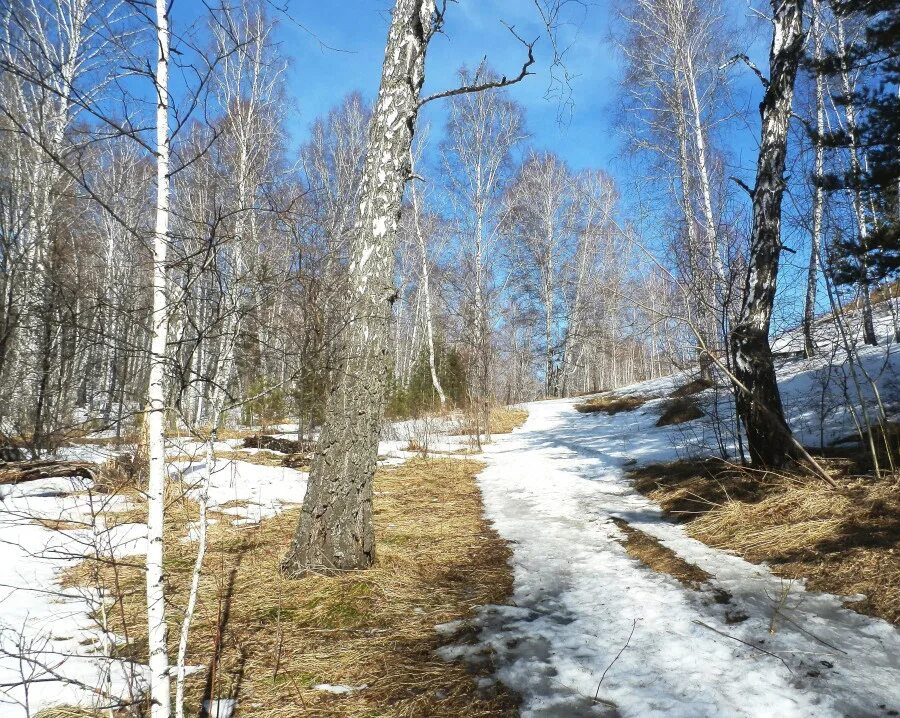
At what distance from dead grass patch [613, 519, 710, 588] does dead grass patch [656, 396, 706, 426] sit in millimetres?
5049

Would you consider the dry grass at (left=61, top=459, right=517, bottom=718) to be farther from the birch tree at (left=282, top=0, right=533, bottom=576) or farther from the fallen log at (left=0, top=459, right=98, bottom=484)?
the fallen log at (left=0, top=459, right=98, bottom=484)

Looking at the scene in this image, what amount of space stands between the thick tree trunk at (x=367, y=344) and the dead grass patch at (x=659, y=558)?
1792 mm

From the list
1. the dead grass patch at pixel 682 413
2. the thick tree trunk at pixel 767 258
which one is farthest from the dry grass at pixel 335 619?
the dead grass patch at pixel 682 413

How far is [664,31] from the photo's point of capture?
1191 cm

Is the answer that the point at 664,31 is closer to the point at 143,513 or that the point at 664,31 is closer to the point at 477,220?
the point at 477,220

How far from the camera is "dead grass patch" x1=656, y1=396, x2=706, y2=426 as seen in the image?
27.6ft

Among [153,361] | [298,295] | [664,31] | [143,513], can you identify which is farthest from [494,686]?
[664,31]

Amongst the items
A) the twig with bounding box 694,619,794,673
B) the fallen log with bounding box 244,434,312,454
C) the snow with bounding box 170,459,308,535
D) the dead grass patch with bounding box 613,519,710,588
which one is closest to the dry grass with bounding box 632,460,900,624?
the dead grass patch with bounding box 613,519,710,588

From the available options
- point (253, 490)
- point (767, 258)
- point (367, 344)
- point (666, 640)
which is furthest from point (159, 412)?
point (767, 258)

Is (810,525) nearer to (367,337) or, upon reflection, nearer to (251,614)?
(367,337)

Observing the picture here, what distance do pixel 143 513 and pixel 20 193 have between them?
27.4ft

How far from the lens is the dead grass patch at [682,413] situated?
8422 millimetres

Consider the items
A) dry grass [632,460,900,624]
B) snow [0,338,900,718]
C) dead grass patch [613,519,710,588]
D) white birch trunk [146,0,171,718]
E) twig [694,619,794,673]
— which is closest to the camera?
white birch trunk [146,0,171,718]

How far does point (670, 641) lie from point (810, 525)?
6.18 ft
